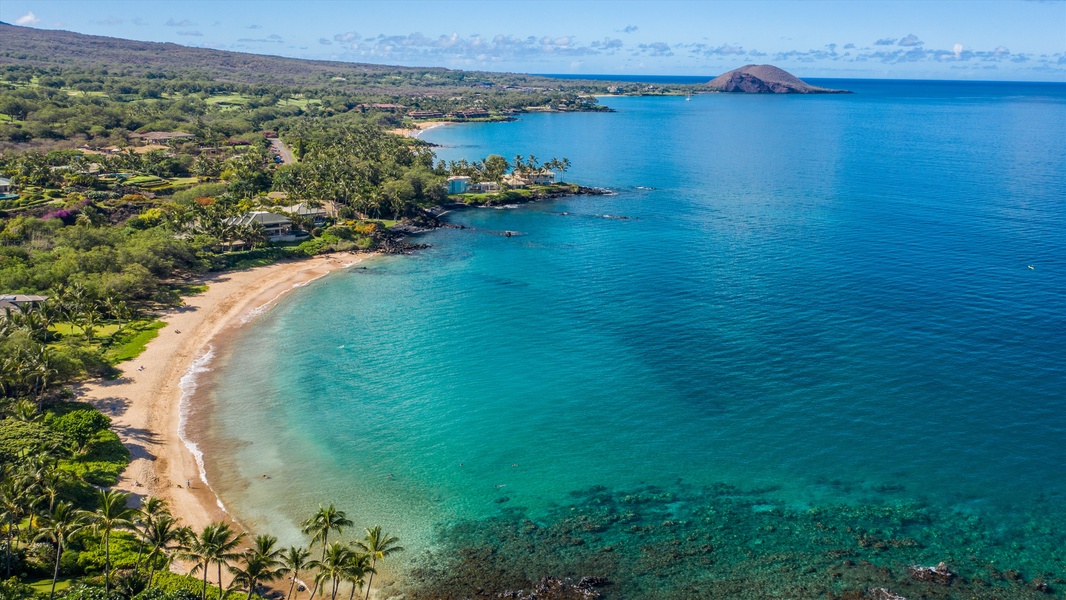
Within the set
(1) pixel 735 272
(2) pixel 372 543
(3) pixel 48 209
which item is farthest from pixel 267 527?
(3) pixel 48 209

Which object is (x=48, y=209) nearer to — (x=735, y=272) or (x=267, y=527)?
(x=267, y=527)

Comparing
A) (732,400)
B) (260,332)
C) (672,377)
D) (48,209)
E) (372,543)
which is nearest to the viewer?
(372,543)

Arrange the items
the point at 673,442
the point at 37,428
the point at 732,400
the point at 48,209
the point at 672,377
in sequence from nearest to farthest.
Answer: the point at 37,428, the point at 673,442, the point at 732,400, the point at 672,377, the point at 48,209

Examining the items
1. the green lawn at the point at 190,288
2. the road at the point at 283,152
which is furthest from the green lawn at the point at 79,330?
the road at the point at 283,152

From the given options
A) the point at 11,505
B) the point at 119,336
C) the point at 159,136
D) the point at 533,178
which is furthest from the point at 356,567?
the point at 159,136

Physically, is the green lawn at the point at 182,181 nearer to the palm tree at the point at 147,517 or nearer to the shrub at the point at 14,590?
the palm tree at the point at 147,517

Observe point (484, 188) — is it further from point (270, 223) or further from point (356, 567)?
point (356, 567)

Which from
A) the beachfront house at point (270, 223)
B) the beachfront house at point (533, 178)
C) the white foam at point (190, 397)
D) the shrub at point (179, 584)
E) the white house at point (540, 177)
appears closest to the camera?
the shrub at point (179, 584)
